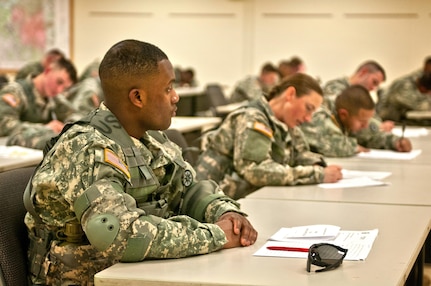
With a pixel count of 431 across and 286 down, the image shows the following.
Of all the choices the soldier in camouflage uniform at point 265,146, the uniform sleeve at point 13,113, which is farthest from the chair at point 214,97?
A: the soldier in camouflage uniform at point 265,146

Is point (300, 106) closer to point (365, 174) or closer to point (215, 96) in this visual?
point (365, 174)

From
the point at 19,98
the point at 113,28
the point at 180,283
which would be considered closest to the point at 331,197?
the point at 180,283

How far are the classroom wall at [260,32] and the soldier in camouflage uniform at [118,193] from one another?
10180 millimetres

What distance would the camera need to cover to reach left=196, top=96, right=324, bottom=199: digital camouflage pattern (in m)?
3.70

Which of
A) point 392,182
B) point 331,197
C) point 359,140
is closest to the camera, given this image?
point 331,197

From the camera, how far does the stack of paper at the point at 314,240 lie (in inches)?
90.5

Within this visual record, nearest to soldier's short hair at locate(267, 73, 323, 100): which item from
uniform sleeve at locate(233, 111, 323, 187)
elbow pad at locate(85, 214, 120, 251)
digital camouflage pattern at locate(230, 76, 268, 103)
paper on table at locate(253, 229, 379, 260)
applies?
uniform sleeve at locate(233, 111, 323, 187)

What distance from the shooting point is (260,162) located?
146 inches

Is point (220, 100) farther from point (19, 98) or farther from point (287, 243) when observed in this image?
point (287, 243)

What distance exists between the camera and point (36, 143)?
184 inches

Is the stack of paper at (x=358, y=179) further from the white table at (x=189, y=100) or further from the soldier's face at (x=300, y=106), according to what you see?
the white table at (x=189, y=100)

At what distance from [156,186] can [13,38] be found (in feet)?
37.4

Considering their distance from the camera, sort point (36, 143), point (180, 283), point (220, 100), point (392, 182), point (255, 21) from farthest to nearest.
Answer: point (255, 21) < point (220, 100) < point (36, 143) < point (392, 182) < point (180, 283)

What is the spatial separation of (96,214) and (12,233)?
0.40 m
